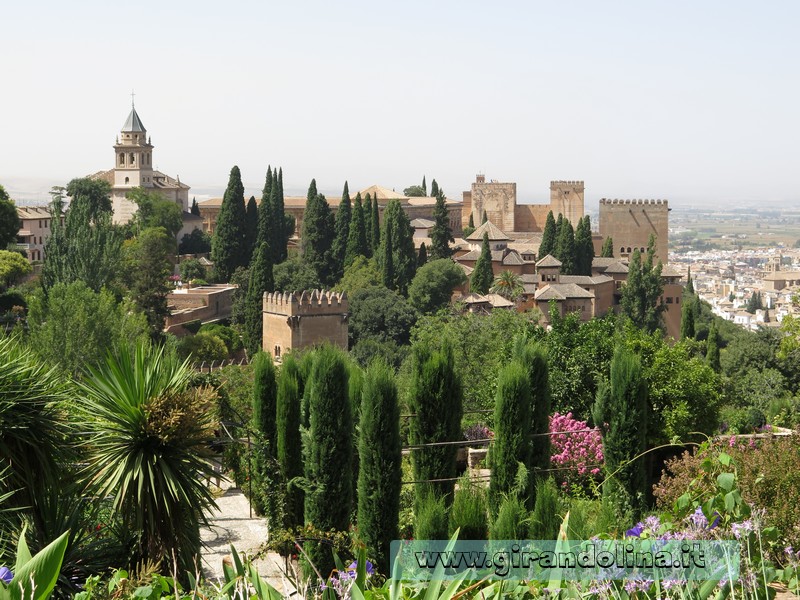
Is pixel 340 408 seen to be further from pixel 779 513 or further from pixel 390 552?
pixel 779 513

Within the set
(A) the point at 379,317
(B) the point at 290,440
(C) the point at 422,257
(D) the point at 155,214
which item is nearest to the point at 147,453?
(B) the point at 290,440

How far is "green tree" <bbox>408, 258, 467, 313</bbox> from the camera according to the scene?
4659cm

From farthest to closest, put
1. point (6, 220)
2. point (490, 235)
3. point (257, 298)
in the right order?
point (490, 235) → point (6, 220) → point (257, 298)

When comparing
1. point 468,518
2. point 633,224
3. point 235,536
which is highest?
point 633,224

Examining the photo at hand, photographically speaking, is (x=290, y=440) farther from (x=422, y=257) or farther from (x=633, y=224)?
(x=633, y=224)

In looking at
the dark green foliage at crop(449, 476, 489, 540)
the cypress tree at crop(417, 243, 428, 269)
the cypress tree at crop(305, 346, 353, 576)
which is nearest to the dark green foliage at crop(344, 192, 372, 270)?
the cypress tree at crop(417, 243, 428, 269)

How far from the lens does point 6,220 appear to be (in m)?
41.6

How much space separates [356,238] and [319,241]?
1746mm

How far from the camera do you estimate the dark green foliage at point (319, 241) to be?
162ft

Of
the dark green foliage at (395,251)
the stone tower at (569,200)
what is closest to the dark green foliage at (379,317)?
the dark green foliage at (395,251)

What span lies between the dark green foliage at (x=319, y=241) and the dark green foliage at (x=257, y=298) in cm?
935

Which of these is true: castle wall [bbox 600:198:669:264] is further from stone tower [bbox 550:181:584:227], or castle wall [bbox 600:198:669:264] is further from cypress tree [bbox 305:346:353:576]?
cypress tree [bbox 305:346:353:576]

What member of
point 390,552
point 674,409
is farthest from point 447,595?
point 674,409

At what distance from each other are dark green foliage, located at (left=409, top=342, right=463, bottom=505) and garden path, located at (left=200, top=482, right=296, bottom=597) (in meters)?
1.74
